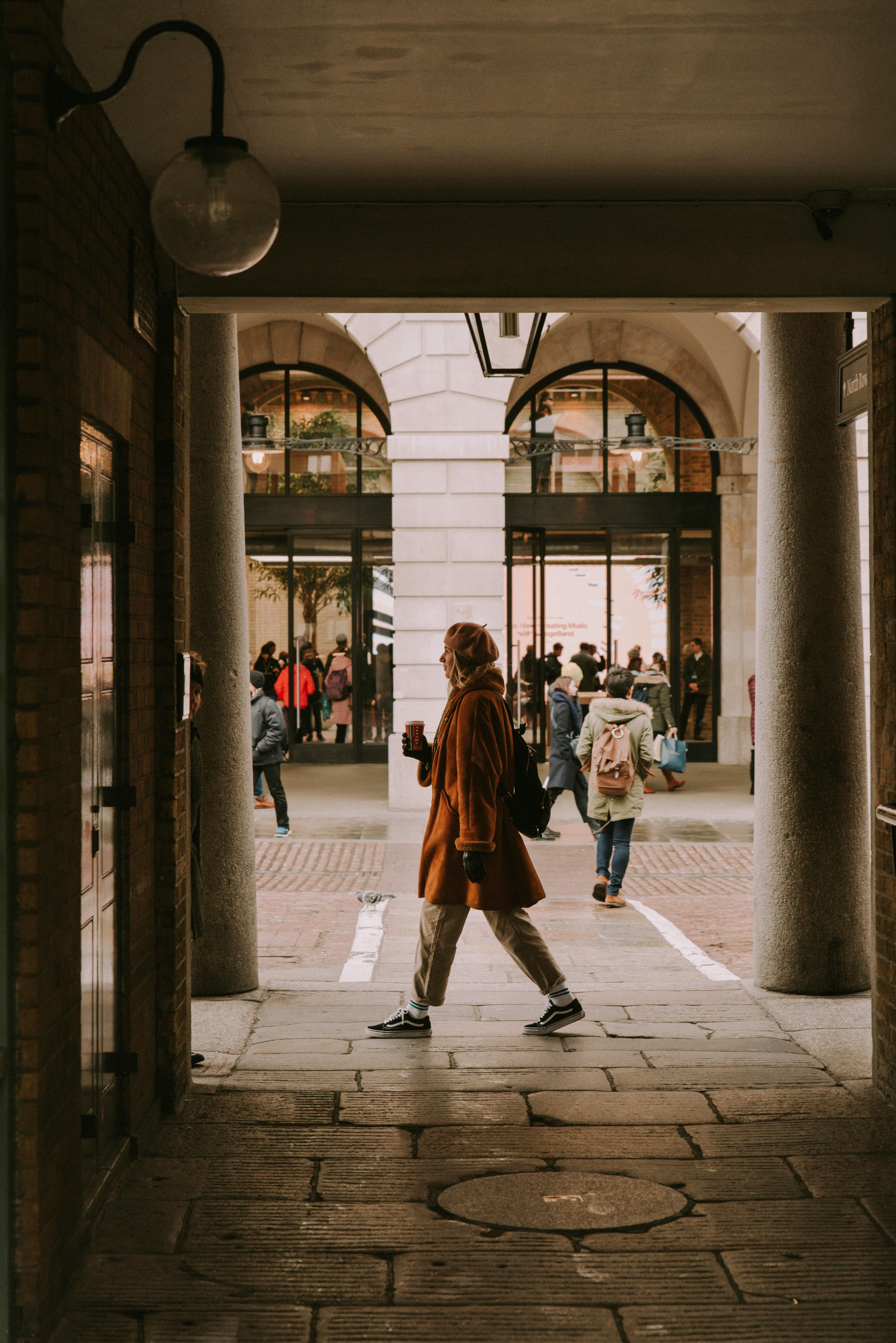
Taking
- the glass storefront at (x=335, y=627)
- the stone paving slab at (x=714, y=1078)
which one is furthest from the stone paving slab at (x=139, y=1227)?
the glass storefront at (x=335, y=627)

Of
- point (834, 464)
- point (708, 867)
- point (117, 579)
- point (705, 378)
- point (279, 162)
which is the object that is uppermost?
point (705, 378)

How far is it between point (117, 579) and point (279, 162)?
173 centimetres

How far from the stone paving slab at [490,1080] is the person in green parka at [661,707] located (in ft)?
36.9

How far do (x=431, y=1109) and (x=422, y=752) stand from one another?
68.0 inches

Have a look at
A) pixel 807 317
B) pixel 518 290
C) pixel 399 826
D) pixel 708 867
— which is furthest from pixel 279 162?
pixel 399 826

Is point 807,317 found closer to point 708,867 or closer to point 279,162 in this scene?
point 279,162

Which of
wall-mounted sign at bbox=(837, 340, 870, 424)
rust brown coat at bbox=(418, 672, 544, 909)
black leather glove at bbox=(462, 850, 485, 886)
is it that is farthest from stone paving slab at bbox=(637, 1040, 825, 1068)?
wall-mounted sign at bbox=(837, 340, 870, 424)

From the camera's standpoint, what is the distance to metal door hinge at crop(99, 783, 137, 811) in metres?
4.50

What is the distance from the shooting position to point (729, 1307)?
12.3 ft

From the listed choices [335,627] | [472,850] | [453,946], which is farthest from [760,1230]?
[335,627]

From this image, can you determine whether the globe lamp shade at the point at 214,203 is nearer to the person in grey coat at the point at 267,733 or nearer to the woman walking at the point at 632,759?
the woman walking at the point at 632,759

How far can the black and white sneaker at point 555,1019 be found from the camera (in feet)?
21.0

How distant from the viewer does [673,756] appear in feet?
54.6

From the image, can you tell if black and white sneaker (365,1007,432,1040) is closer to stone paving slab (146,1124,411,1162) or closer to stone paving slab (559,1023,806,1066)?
stone paving slab (559,1023,806,1066)
